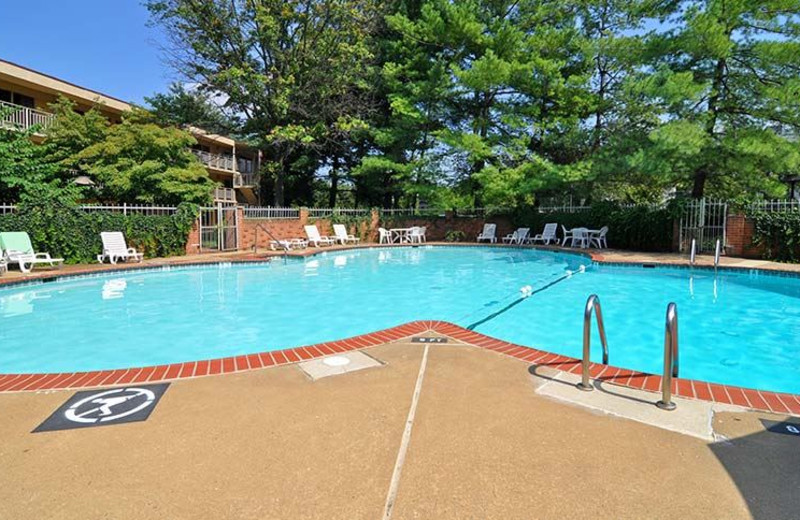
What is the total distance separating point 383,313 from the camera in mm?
7996

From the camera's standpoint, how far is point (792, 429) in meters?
2.69

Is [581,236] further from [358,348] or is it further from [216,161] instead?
[216,161]

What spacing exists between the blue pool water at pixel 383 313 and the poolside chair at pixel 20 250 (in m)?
1.24

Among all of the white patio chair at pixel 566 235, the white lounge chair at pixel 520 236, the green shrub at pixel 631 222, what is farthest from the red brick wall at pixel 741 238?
the white lounge chair at pixel 520 236

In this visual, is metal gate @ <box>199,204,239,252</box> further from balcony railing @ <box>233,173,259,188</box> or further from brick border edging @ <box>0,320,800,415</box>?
balcony railing @ <box>233,173,259,188</box>

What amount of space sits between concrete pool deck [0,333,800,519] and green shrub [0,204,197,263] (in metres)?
10.4

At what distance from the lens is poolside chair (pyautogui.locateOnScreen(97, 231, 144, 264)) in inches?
477

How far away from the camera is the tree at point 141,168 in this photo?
15.7 metres

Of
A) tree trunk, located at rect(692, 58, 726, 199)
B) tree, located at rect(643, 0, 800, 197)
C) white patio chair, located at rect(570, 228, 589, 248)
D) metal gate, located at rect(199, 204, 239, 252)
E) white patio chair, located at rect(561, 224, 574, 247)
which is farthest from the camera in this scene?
white patio chair, located at rect(561, 224, 574, 247)

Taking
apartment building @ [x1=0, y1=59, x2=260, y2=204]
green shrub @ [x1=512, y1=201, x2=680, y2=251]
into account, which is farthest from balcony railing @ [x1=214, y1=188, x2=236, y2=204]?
green shrub @ [x1=512, y1=201, x2=680, y2=251]

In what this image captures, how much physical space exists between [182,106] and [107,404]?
23426mm

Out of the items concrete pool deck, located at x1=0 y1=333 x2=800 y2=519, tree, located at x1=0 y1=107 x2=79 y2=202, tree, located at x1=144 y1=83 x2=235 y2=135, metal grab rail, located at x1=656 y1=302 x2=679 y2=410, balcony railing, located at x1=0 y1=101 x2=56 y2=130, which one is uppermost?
tree, located at x1=144 y1=83 x2=235 y2=135

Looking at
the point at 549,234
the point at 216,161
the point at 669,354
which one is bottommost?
the point at 669,354

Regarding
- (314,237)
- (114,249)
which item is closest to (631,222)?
(314,237)
